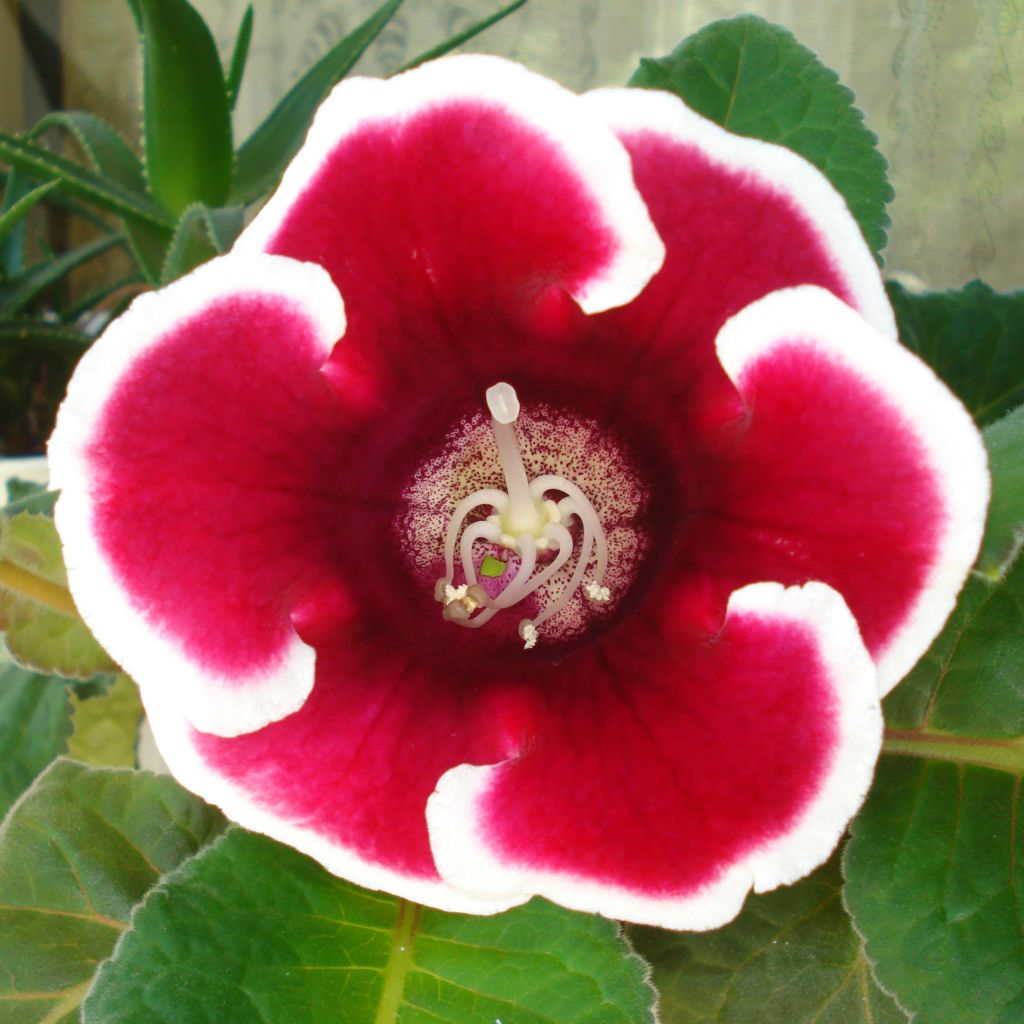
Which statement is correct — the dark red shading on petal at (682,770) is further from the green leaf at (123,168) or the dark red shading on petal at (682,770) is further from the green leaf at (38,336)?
the green leaf at (38,336)

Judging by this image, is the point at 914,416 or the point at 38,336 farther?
the point at 38,336

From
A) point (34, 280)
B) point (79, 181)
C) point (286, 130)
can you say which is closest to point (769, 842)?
point (79, 181)

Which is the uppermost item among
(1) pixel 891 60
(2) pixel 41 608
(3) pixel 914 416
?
(3) pixel 914 416

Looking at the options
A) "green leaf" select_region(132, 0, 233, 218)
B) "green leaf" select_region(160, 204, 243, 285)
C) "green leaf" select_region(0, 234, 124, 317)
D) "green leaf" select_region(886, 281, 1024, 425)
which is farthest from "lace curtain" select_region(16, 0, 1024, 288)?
"green leaf" select_region(160, 204, 243, 285)

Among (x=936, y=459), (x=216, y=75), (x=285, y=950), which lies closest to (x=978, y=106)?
(x=216, y=75)

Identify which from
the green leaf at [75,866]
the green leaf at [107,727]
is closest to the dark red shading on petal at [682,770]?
the green leaf at [75,866]

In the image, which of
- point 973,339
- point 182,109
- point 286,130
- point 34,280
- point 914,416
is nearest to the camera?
point 914,416

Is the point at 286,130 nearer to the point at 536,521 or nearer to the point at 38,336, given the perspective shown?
the point at 38,336
